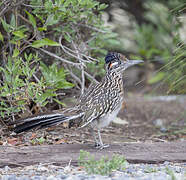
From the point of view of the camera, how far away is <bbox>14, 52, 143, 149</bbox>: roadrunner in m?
4.76

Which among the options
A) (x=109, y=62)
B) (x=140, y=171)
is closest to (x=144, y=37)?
(x=109, y=62)

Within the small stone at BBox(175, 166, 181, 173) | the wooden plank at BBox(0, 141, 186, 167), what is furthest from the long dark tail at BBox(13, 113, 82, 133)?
the small stone at BBox(175, 166, 181, 173)

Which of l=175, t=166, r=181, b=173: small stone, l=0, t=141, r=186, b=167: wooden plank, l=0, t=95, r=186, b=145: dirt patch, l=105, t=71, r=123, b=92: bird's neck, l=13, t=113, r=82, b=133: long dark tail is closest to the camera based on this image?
l=175, t=166, r=181, b=173: small stone

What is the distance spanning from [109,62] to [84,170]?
1604 mm

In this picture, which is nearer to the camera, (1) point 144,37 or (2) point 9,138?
(2) point 9,138

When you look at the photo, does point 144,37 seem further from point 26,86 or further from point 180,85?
point 26,86

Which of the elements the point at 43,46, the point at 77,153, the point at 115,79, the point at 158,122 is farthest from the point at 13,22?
the point at 158,122

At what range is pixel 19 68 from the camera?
540cm

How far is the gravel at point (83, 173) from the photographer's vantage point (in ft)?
12.3

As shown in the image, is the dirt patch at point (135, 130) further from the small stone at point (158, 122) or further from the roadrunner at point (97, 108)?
the roadrunner at point (97, 108)

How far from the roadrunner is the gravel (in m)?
0.56

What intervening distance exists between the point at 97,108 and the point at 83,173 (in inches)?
43.7

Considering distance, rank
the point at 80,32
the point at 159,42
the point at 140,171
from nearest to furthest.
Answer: the point at 140,171 < the point at 80,32 < the point at 159,42

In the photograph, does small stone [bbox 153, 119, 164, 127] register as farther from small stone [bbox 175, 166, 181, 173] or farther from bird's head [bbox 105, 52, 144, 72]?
small stone [bbox 175, 166, 181, 173]
